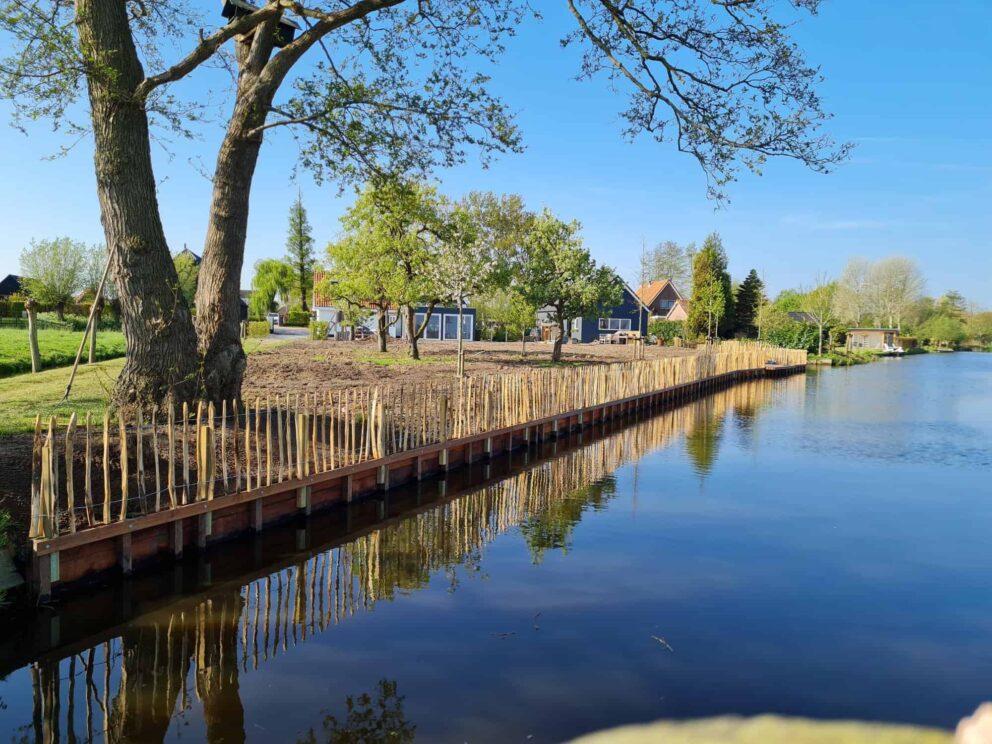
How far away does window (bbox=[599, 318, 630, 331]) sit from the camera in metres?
60.8

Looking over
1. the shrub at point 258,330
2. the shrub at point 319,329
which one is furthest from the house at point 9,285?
the shrub at point 319,329

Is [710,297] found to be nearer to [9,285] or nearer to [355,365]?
[355,365]

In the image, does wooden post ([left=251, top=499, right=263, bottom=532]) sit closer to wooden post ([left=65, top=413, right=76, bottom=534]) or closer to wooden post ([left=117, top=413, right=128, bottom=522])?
wooden post ([left=117, top=413, right=128, bottom=522])

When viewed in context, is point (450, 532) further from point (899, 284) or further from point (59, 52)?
point (899, 284)

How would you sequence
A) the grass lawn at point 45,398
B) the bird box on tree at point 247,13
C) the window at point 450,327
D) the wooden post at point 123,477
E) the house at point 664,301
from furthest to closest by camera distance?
the house at point 664,301, the window at point 450,327, the bird box on tree at point 247,13, the grass lawn at point 45,398, the wooden post at point 123,477

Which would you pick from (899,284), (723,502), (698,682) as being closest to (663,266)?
(899,284)

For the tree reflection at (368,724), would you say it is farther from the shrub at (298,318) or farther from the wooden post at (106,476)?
the shrub at (298,318)

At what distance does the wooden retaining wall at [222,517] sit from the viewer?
696cm

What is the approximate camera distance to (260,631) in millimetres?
6922

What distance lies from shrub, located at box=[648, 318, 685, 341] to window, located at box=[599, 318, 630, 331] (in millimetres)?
Answer: 1882

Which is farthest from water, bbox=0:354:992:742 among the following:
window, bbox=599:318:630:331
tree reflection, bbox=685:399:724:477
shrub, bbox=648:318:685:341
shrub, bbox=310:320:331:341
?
window, bbox=599:318:630:331

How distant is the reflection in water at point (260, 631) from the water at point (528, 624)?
3 cm

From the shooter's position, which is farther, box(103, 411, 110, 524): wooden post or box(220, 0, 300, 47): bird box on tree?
box(220, 0, 300, 47): bird box on tree

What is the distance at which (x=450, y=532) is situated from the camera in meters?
10.3
